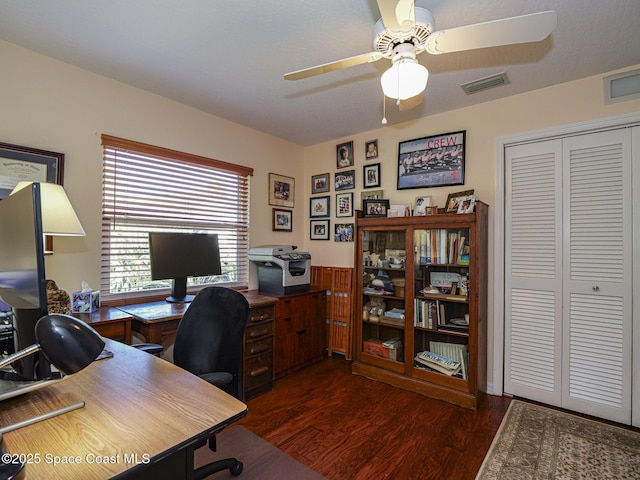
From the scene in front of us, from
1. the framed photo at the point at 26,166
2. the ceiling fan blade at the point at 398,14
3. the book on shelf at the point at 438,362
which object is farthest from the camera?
the book on shelf at the point at 438,362

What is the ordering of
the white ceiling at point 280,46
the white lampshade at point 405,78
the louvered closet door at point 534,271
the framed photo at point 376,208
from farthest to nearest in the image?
the framed photo at point 376,208 → the louvered closet door at point 534,271 → the white ceiling at point 280,46 → the white lampshade at point 405,78

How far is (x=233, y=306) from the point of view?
170 cm

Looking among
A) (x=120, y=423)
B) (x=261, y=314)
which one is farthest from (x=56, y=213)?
(x=261, y=314)

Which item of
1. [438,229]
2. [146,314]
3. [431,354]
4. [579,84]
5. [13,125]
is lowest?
[431,354]

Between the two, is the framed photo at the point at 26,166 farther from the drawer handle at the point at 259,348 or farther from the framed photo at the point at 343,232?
the framed photo at the point at 343,232

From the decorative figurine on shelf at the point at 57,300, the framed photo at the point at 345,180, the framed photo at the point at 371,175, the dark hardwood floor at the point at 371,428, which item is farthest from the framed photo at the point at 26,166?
the framed photo at the point at 371,175

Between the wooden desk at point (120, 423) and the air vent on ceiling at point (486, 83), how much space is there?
2766 millimetres

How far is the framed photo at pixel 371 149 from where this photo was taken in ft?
11.4

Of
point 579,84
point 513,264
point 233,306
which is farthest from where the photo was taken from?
point 513,264

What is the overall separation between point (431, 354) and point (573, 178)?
1.86 metres

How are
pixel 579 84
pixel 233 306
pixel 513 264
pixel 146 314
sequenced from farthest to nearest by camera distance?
pixel 513 264
pixel 579 84
pixel 146 314
pixel 233 306

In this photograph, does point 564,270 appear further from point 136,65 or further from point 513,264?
point 136,65

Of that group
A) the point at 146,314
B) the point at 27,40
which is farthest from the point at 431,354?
the point at 27,40

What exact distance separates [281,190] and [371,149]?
1.17m
